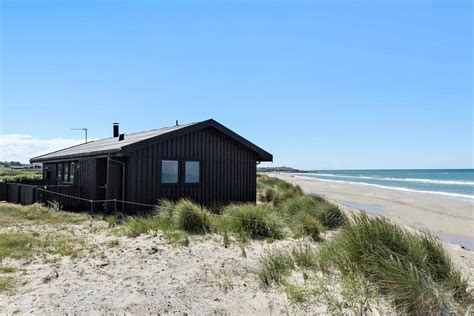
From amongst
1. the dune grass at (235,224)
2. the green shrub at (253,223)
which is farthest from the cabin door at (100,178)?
the green shrub at (253,223)

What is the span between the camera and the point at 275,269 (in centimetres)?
561

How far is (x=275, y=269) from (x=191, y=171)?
349 inches

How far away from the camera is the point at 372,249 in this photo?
520 centimetres

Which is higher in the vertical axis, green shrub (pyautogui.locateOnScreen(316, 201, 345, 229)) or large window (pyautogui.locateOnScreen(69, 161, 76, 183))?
large window (pyautogui.locateOnScreen(69, 161, 76, 183))

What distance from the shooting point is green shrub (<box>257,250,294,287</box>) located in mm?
5340

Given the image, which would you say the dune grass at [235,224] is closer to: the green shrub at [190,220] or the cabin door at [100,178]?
the green shrub at [190,220]

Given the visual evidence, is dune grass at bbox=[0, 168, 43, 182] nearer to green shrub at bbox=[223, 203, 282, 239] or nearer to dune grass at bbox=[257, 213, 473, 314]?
green shrub at bbox=[223, 203, 282, 239]

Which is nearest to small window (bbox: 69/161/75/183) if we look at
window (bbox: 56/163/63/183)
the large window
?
the large window

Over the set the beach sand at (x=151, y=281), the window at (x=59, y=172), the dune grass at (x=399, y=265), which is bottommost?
the beach sand at (x=151, y=281)

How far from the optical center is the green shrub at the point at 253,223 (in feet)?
29.8

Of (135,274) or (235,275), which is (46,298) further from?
(235,275)

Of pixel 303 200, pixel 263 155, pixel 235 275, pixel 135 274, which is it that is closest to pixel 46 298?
pixel 135 274

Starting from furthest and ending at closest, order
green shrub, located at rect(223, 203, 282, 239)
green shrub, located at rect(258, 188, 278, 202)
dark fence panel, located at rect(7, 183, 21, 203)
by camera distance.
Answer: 1. green shrub, located at rect(258, 188, 278, 202)
2. dark fence panel, located at rect(7, 183, 21, 203)
3. green shrub, located at rect(223, 203, 282, 239)

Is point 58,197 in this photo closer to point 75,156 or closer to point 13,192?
point 75,156
